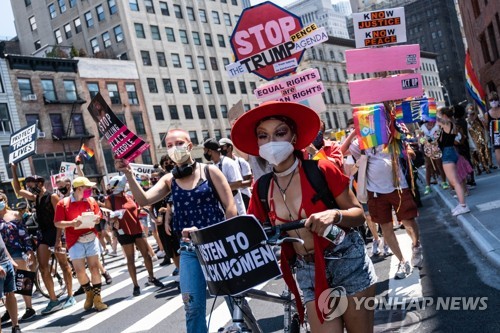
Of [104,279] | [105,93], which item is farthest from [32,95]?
[104,279]

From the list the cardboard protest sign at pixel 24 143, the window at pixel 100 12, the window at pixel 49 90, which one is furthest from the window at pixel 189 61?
the cardboard protest sign at pixel 24 143

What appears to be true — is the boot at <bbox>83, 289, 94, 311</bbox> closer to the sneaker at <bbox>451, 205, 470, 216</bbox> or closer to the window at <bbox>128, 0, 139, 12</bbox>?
the sneaker at <bbox>451, 205, 470, 216</bbox>

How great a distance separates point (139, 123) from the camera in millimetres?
48875

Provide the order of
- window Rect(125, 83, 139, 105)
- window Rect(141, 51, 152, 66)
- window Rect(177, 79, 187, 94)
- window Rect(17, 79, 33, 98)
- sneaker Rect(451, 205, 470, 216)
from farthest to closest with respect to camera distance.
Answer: window Rect(177, 79, 187, 94) → window Rect(141, 51, 152, 66) → window Rect(125, 83, 139, 105) → window Rect(17, 79, 33, 98) → sneaker Rect(451, 205, 470, 216)

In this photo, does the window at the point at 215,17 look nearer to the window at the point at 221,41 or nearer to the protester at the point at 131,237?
the window at the point at 221,41

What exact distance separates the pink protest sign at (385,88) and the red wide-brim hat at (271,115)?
311cm

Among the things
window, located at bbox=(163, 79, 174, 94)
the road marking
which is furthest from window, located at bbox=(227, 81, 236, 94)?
the road marking

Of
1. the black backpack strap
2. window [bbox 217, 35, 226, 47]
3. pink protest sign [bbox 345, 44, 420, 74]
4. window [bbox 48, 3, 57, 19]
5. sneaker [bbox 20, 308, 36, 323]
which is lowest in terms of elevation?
sneaker [bbox 20, 308, 36, 323]

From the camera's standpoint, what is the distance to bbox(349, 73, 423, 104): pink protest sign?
255 inches

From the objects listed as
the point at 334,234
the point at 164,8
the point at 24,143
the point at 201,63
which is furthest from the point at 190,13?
the point at 334,234

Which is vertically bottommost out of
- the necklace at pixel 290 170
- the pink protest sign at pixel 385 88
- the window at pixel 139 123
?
the necklace at pixel 290 170

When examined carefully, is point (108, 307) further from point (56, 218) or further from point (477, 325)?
point (477, 325)

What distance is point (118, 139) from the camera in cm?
596

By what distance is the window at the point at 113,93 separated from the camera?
4719 cm
